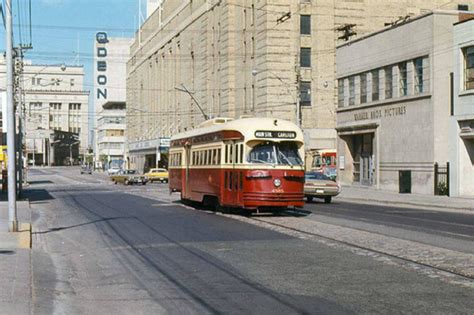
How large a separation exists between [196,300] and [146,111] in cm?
10124

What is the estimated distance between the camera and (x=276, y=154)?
73.6ft

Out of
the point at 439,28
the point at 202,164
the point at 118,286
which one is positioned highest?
the point at 439,28

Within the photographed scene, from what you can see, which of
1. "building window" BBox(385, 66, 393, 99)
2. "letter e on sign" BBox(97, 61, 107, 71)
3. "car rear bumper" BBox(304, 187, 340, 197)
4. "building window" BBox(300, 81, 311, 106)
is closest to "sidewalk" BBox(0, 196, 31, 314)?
"car rear bumper" BBox(304, 187, 340, 197)

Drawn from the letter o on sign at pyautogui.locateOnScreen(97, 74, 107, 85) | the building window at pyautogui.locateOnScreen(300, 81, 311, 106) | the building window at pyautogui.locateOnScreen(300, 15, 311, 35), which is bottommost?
the building window at pyautogui.locateOnScreen(300, 81, 311, 106)

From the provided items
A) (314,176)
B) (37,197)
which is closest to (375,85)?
(314,176)

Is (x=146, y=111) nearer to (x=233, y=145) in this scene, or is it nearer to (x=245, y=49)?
(x=245, y=49)

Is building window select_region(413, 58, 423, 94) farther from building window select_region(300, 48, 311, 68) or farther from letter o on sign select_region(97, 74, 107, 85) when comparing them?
letter o on sign select_region(97, 74, 107, 85)

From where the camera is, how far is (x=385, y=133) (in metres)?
44.3

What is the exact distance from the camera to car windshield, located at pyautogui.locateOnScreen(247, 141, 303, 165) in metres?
22.2

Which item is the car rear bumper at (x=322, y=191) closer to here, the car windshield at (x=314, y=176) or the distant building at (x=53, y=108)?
the car windshield at (x=314, y=176)

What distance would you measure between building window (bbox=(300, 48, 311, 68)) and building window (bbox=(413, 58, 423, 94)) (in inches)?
914

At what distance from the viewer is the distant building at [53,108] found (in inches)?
5773

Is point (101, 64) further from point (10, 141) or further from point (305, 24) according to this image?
point (10, 141)

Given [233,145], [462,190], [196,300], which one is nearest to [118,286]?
[196,300]
